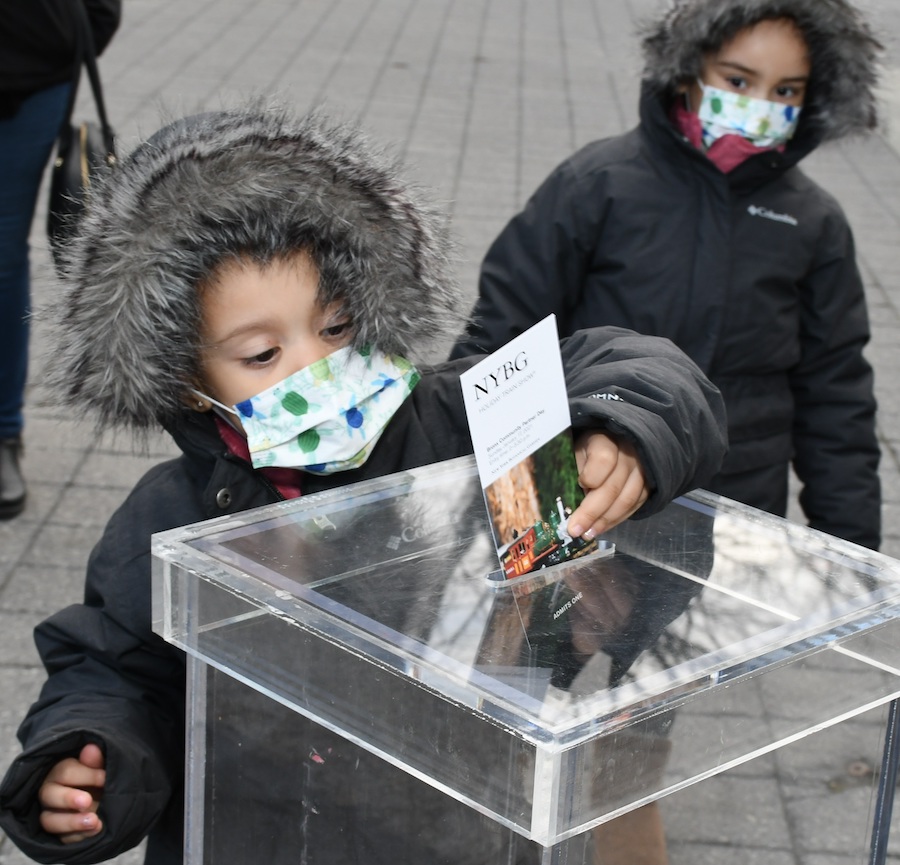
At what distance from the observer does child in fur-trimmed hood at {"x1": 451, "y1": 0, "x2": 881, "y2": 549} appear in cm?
247

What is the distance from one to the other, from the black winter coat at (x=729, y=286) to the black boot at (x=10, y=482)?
1.59m

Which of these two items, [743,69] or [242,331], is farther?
[743,69]

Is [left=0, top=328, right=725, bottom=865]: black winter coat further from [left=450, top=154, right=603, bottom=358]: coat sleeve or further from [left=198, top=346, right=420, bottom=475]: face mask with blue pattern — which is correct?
[left=450, top=154, right=603, bottom=358]: coat sleeve

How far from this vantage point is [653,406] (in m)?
1.40

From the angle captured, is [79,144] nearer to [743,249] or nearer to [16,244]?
[16,244]

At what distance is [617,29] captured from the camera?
9.98 metres

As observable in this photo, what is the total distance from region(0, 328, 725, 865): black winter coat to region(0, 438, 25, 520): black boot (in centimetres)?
199

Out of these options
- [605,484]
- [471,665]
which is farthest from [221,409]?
[471,665]

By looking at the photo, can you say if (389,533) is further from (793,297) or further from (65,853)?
(793,297)

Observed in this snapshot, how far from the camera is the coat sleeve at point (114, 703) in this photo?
4.86 ft

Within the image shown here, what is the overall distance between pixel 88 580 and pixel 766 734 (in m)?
0.85

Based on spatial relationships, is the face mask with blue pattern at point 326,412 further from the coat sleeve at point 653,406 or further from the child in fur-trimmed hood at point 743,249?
the child in fur-trimmed hood at point 743,249

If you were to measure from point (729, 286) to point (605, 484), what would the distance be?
1.26 m

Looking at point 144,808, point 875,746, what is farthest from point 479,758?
point 144,808
